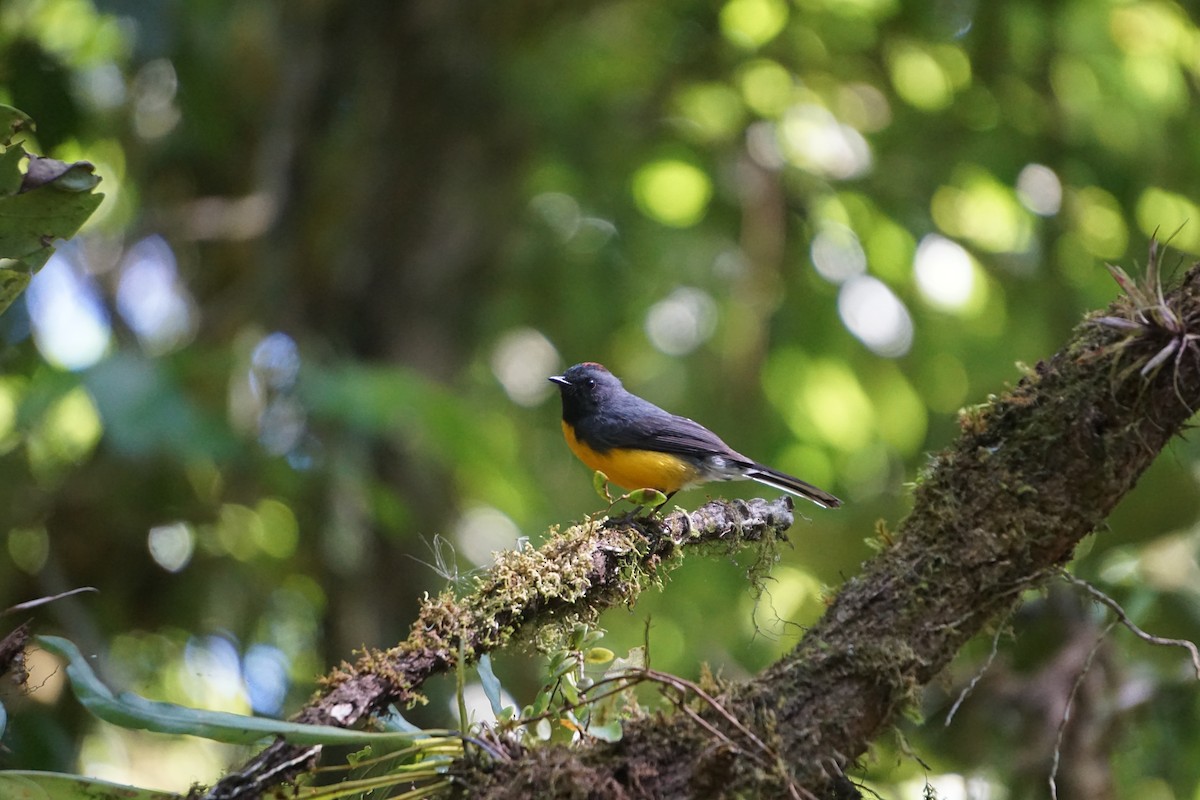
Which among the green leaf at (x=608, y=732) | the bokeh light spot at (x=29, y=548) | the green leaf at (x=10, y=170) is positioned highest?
the green leaf at (x=10, y=170)

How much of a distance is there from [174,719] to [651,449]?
3422 mm

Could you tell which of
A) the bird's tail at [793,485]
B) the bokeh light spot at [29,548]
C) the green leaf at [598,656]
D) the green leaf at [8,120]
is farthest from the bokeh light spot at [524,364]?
the green leaf at [8,120]

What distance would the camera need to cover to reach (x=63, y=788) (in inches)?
84.5

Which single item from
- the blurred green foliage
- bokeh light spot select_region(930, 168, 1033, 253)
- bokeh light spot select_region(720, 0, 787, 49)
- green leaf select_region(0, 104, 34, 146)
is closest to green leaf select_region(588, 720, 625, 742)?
green leaf select_region(0, 104, 34, 146)

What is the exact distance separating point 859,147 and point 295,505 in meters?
5.31

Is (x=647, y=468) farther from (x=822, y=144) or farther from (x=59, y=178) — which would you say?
(x=822, y=144)

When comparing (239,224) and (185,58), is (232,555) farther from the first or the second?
(185,58)

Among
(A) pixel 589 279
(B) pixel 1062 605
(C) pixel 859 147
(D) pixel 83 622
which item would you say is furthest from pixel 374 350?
(B) pixel 1062 605

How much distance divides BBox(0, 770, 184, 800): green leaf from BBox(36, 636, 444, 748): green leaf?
210 millimetres

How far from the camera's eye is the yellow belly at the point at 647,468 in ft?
17.1

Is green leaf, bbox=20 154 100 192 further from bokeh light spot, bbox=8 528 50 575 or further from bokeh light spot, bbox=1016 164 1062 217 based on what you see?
bokeh light spot, bbox=1016 164 1062 217

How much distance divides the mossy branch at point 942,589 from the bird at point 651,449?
2.64 m

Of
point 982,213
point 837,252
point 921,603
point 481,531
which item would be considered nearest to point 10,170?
point 921,603

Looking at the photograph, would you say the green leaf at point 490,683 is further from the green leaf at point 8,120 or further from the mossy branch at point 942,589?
the green leaf at point 8,120
